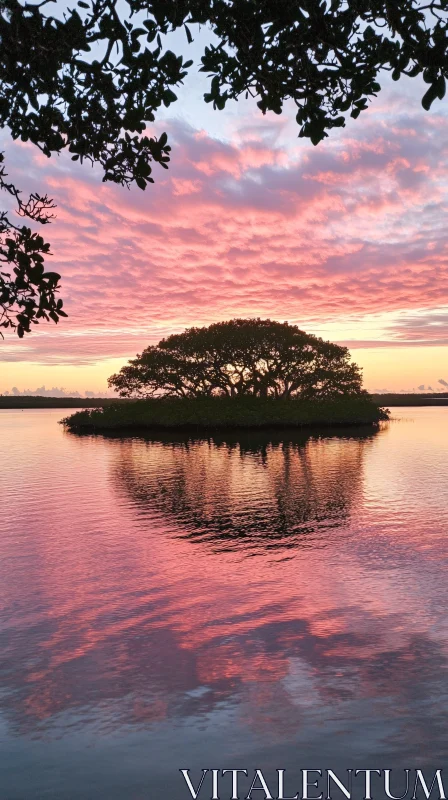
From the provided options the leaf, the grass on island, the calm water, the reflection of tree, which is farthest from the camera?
the grass on island

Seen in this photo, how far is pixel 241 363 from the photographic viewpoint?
59.0 meters

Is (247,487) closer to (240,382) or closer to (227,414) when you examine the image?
(227,414)

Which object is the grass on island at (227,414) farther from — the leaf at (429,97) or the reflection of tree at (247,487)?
the leaf at (429,97)

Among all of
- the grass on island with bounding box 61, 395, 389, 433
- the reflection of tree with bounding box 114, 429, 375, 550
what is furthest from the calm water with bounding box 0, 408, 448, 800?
the grass on island with bounding box 61, 395, 389, 433

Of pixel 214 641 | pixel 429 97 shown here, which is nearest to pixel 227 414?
pixel 214 641

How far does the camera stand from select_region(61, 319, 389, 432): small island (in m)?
56.5

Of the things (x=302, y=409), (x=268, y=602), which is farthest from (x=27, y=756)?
(x=302, y=409)

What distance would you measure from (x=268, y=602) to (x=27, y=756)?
15.1 ft

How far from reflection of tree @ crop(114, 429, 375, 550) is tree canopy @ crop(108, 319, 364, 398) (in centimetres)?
1856

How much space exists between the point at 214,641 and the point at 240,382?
2065 inches

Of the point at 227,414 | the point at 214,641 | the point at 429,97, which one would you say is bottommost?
the point at 214,641

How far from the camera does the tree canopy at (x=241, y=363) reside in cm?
5784

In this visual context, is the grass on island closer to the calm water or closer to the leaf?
the calm water

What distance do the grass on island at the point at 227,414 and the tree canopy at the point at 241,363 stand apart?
5.03 ft
